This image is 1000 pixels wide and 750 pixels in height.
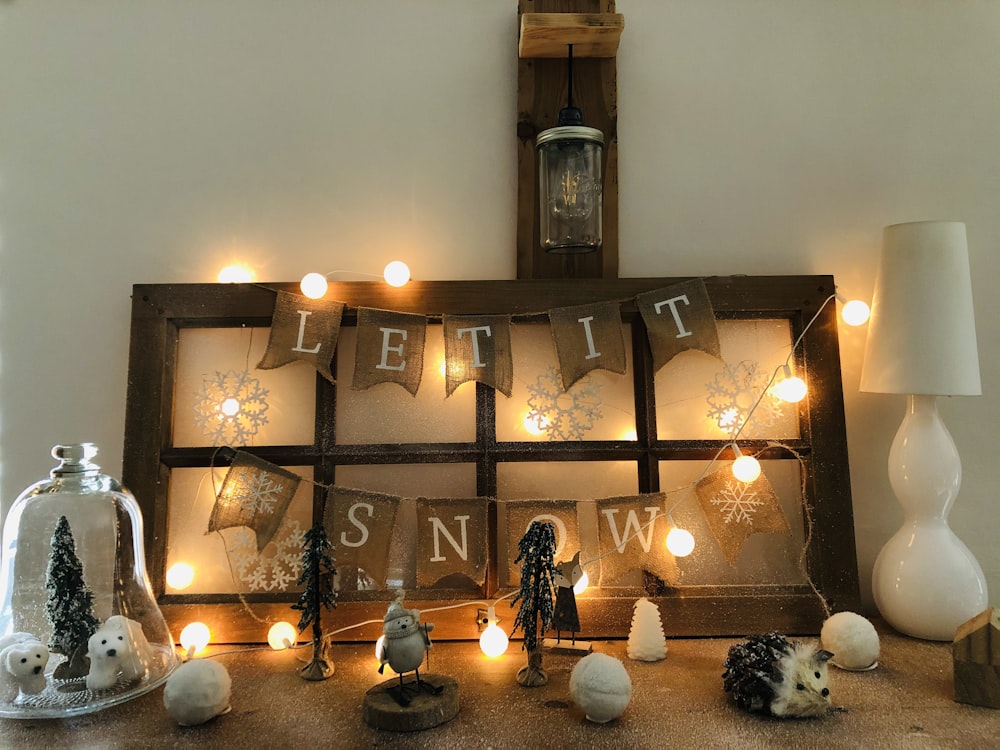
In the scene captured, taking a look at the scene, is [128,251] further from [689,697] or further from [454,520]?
[689,697]

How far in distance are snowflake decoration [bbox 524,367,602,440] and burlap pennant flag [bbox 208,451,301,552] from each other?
1.56ft

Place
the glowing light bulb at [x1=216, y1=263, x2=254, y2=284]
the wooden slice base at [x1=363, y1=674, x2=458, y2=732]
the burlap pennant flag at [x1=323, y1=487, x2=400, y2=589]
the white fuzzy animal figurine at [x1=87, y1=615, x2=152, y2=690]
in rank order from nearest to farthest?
the wooden slice base at [x1=363, y1=674, x2=458, y2=732], the white fuzzy animal figurine at [x1=87, y1=615, x2=152, y2=690], the burlap pennant flag at [x1=323, y1=487, x2=400, y2=589], the glowing light bulb at [x1=216, y1=263, x2=254, y2=284]

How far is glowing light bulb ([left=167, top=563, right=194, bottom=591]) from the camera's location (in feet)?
4.40

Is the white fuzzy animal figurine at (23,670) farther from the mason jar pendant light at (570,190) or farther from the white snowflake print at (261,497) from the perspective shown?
the mason jar pendant light at (570,190)

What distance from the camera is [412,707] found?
0.95 metres

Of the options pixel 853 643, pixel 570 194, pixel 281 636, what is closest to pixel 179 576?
pixel 281 636

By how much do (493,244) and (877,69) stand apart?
900 millimetres

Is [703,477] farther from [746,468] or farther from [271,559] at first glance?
[271,559]

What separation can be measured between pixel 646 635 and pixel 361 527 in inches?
21.2

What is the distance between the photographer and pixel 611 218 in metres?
1.45

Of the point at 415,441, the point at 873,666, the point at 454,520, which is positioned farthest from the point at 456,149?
the point at 873,666

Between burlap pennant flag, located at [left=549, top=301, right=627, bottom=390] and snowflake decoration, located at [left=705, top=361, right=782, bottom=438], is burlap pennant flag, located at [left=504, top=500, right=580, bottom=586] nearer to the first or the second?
burlap pennant flag, located at [left=549, top=301, right=627, bottom=390]

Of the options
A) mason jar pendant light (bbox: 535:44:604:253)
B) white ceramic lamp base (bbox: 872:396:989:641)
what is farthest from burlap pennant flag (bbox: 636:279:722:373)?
white ceramic lamp base (bbox: 872:396:989:641)

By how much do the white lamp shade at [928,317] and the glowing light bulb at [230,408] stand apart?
1214mm
